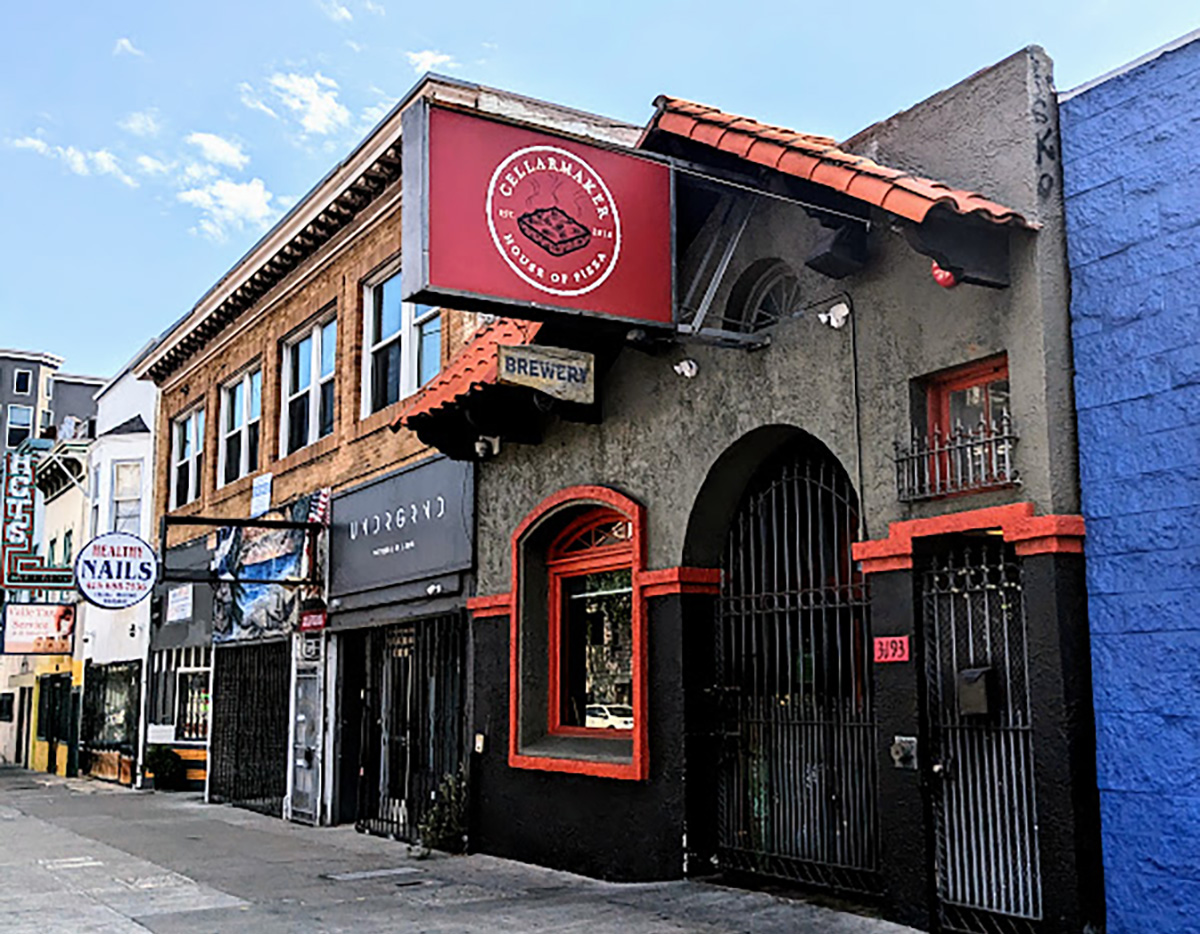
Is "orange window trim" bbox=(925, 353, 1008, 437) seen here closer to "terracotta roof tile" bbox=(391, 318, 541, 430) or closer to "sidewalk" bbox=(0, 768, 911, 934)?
"sidewalk" bbox=(0, 768, 911, 934)

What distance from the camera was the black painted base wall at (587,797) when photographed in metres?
10.4

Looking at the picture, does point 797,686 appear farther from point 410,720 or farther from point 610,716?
point 410,720

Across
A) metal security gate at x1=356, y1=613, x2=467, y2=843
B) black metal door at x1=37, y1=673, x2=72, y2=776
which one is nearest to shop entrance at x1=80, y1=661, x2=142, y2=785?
black metal door at x1=37, y1=673, x2=72, y2=776

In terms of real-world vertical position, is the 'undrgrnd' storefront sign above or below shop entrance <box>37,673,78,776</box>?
above

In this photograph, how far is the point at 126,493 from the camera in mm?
27344

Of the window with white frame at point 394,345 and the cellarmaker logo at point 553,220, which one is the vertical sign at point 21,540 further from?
the cellarmaker logo at point 553,220

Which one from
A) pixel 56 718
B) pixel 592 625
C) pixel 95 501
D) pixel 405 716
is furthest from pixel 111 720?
pixel 592 625

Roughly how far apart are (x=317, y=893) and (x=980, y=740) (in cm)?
595

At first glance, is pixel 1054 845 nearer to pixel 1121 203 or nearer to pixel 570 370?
pixel 1121 203

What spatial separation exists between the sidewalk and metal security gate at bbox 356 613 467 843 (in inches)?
18.4

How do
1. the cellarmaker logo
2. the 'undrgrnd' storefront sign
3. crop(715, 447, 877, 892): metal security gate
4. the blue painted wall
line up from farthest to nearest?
1. the 'undrgrnd' storefront sign
2. crop(715, 447, 877, 892): metal security gate
3. the cellarmaker logo
4. the blue painted wall

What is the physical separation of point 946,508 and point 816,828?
111 inches

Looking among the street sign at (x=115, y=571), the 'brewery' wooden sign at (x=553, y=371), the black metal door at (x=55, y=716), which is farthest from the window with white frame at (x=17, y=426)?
the 'brewery' wooden sign at (x=553, y=371)

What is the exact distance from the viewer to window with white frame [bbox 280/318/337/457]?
58.9 ft
